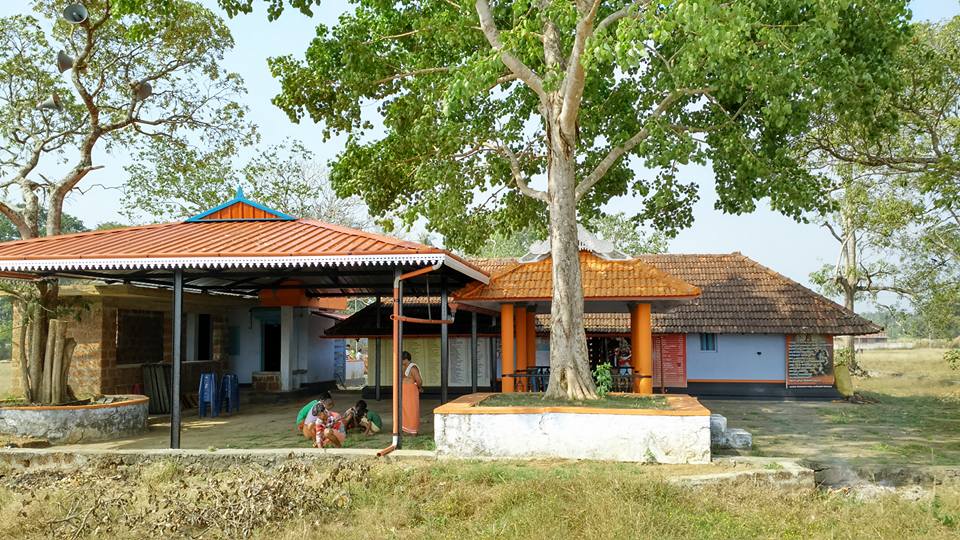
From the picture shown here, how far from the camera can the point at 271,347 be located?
2117 cm

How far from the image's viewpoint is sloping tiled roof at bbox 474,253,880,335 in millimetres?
19578

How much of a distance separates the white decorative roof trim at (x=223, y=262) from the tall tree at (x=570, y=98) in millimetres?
2282

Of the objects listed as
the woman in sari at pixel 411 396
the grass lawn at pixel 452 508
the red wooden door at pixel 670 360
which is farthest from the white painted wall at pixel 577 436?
the red wooden door at pixel 670 360

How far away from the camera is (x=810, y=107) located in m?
12.6

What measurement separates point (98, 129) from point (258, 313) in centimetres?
744

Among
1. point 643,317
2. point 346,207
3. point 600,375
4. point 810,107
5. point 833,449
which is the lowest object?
point 833,449

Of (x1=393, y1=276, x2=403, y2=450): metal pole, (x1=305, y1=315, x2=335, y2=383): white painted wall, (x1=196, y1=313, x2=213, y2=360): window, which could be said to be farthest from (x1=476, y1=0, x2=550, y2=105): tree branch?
(x1=305, y1=315, x2=335, y2=383): white painted wall

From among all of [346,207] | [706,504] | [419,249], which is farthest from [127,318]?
[346,207]

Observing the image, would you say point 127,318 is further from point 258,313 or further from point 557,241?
point 557,241

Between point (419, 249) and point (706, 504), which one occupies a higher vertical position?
point (419, 249)

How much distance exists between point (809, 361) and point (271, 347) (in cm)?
1433

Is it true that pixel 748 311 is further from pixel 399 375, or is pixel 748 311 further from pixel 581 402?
pixel 399 375

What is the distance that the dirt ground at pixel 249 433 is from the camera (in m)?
11.4

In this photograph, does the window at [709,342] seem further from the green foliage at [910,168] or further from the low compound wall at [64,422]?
the low compound wall at [64,422]
